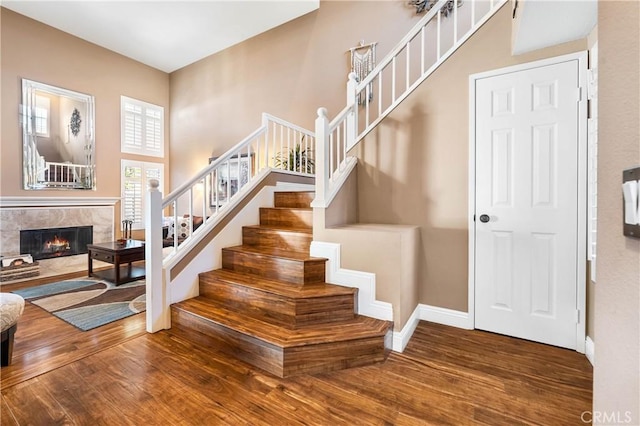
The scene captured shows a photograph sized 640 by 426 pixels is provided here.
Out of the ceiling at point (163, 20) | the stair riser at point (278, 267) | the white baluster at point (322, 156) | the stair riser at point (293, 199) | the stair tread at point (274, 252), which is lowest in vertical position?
the stair riser at point (278, 267)

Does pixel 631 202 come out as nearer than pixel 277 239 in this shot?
Yes

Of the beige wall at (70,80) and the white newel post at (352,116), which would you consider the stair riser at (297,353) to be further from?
the beige wall at (70,80)

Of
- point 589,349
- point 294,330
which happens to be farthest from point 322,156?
point 589,349

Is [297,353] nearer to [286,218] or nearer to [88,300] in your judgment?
[286,218]

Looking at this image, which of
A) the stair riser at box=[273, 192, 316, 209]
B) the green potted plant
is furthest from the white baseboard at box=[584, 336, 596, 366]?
the green potted plant

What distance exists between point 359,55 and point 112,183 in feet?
16.7

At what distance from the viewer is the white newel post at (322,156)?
2379 millimetres

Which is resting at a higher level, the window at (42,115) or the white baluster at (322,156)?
the window at (42,115)

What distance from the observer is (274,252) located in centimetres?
264

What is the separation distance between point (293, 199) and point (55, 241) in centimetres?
421

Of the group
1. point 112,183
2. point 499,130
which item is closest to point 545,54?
point 499,130

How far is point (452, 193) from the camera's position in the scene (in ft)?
8.17

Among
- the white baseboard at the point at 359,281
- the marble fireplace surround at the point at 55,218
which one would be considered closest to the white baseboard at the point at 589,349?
the white baseboard at the point at 359,281

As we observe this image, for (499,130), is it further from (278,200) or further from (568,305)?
(278,200)
